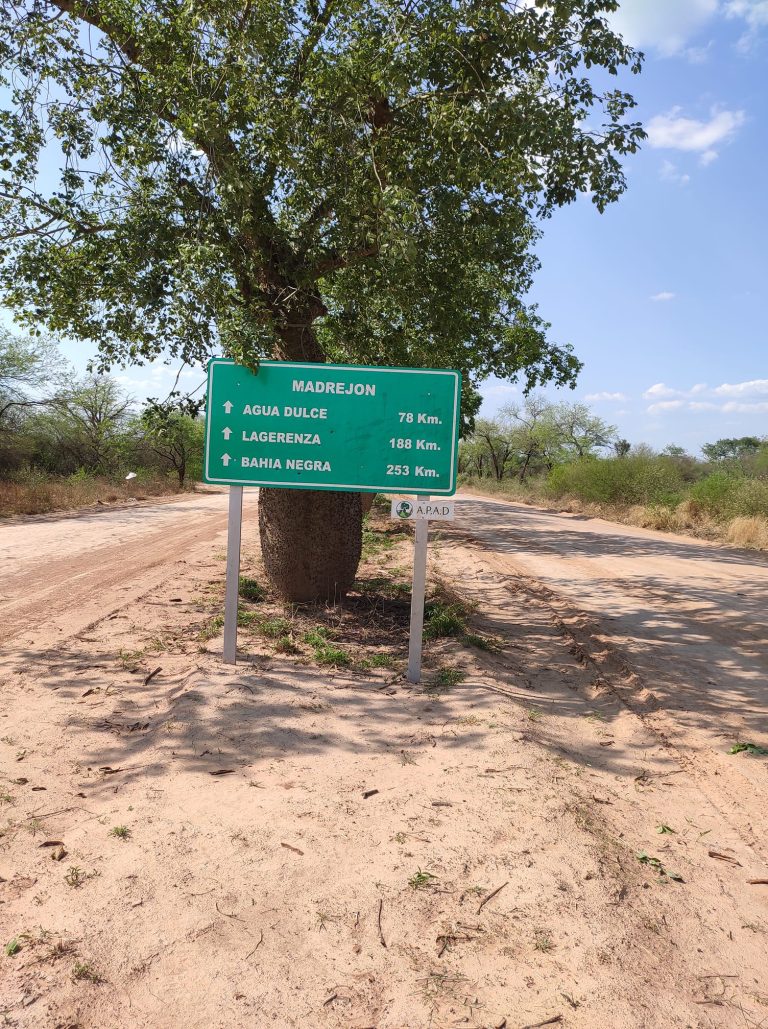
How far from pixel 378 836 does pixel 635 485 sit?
26.5 metres

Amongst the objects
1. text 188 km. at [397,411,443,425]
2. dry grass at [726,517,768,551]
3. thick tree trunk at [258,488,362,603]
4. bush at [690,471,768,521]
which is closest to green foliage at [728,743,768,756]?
text 188 km. at [397,411,443,425]

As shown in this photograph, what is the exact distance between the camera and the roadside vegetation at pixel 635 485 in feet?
62.8

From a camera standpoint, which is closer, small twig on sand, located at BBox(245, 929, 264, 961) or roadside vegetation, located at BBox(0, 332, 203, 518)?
small twig on sand, located at BBox(245, 929, 264, 961)

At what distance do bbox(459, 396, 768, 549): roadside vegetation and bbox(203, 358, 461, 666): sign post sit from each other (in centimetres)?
1322

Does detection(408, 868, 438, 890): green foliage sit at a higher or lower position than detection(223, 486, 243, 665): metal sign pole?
lower

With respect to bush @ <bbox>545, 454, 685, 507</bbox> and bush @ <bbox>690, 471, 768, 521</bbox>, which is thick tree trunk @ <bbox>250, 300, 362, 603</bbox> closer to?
bush @ <bbox>690, 471, 768, 521</bbox>

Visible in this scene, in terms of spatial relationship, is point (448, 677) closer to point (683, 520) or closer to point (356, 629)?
point (356, 629)

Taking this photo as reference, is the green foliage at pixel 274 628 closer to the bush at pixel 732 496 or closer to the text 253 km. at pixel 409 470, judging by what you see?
the text 253 km. at pixel 409 470

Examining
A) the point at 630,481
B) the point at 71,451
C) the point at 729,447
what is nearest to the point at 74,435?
the point at 71,451

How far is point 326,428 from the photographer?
562cm

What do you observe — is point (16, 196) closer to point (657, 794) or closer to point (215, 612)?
point (215, 612)

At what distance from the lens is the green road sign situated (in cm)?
556

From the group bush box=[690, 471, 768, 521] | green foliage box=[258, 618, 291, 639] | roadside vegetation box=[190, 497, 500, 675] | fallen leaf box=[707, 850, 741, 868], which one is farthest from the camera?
bush box=[690, 471, 768, 521]

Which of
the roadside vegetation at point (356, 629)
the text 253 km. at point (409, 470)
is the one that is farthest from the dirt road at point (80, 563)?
the text 253 km. at point (409, 470)
